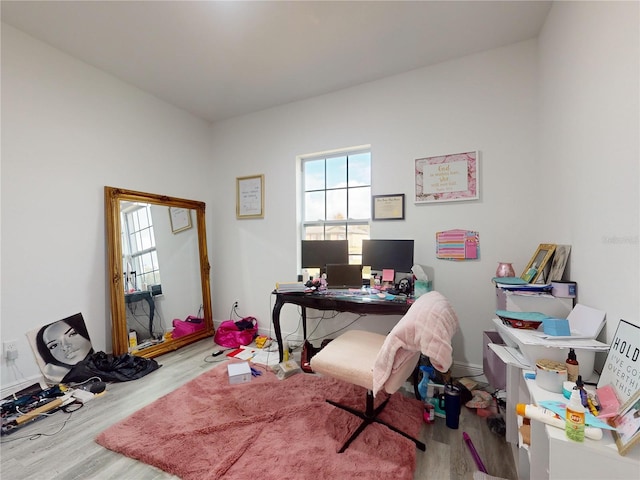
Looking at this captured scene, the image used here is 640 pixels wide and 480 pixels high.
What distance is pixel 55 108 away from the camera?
91.4 inches

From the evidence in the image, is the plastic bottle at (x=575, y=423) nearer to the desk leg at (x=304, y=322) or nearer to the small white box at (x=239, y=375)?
the small white box at (x=239, y=375)

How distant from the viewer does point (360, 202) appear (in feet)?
9.71

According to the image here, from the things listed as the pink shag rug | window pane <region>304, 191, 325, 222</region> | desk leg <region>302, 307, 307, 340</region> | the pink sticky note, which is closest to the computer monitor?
the pink sticky note

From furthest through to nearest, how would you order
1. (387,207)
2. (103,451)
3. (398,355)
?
1. (387,207)
2. (103,451)
3. (398,355)

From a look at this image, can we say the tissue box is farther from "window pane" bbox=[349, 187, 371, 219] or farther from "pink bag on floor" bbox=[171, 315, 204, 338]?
"pink bag on floor" bbox=[171, 315, 204, 338]

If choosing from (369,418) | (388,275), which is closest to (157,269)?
(388,275)

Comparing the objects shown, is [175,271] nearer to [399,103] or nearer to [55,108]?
[55,108]

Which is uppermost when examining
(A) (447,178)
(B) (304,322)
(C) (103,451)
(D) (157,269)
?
(A) (447,178)

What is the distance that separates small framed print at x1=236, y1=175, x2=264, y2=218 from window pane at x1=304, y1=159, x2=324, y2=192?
1.87 feet

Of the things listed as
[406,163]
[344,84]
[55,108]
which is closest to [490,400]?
[406,163]

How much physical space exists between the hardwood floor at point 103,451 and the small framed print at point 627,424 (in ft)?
2.62

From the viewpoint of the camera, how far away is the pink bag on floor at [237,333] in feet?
10.4

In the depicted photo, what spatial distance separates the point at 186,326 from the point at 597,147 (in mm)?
3848

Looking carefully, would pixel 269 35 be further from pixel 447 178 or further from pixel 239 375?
pixel 239 375
